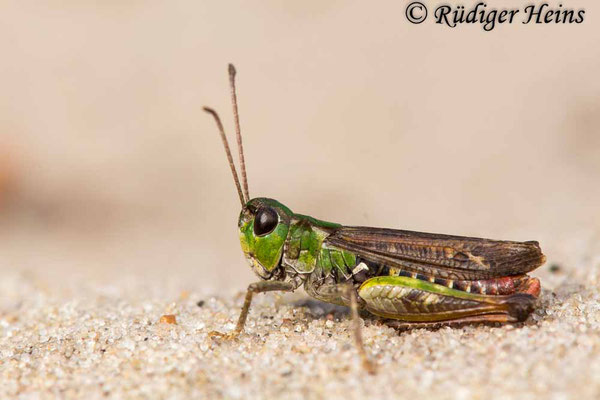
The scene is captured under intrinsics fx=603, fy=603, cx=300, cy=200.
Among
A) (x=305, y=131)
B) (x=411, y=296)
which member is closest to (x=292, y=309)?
(x=411, y=296)

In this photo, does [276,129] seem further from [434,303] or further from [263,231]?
[434,303]

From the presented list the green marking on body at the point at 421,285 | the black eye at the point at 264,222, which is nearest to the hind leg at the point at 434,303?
the green marking on body at the point at 421,285

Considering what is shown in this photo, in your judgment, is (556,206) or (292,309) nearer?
(292,309)

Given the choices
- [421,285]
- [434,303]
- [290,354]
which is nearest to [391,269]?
[421,285]

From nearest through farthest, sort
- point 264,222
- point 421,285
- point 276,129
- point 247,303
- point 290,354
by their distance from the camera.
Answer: point 290,354, point 421,285, point 247,303, point 264,222, point 276,129

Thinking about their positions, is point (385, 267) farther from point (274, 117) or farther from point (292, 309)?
point (274, 117)

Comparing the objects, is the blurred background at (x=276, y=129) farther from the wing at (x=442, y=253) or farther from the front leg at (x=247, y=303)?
the wing at (x=442, y=253)
